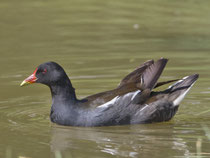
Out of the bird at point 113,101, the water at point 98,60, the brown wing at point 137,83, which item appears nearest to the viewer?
the water at point 98,60

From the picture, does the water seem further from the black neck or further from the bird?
the black neck

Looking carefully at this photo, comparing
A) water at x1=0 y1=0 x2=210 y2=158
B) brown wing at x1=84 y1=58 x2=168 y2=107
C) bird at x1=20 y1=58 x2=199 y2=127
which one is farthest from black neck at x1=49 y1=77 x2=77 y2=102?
water at x1=0 y1=0 x2=210 y2=158

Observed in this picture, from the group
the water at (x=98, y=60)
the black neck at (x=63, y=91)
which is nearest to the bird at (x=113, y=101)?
the black neck at (x=63, y=91)

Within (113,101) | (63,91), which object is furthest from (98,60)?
(113,101)

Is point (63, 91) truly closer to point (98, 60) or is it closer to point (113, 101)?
point (113, 101)

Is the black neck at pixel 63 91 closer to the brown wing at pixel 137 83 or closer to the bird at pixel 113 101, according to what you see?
the bird at pixel 113 101

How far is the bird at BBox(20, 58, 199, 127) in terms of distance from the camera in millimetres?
8219

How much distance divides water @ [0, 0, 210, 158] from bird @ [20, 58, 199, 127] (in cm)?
16

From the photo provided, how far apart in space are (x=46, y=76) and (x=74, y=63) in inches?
126

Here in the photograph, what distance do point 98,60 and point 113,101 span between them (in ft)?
11.5

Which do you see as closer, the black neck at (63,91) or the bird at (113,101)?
the bird at (113,101)

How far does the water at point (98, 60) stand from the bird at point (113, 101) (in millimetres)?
159

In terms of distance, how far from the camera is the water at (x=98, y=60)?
7289 mm

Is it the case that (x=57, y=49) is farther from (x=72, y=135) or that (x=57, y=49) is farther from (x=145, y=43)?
(x=72, y=135)
